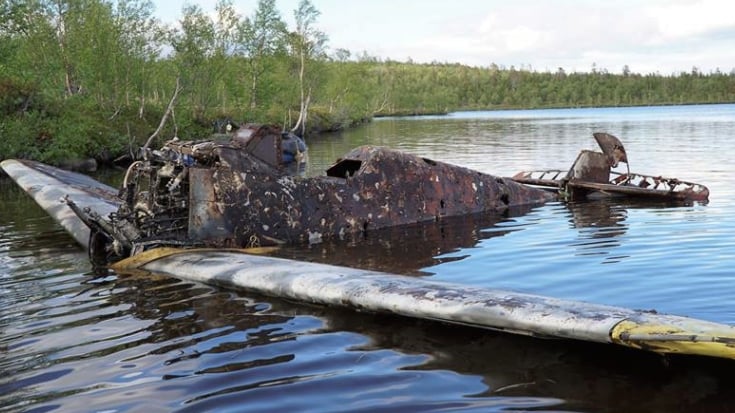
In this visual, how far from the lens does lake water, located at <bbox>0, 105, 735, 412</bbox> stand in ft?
16.7

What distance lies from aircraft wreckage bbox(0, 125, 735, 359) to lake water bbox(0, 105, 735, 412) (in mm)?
291

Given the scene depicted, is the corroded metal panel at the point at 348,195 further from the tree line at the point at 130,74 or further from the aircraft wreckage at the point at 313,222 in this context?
the tree line at the point at 130,74

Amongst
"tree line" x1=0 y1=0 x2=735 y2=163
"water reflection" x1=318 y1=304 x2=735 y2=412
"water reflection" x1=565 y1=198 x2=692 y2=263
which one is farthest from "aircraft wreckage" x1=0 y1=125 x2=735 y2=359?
"tree line" x1=0 y1=0 x2=735 y2=163

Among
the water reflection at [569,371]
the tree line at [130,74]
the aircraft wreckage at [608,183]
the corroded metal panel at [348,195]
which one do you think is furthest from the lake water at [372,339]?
the tree line at [130,74]

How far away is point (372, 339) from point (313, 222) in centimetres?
575

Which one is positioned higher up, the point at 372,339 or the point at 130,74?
the point at 130,74

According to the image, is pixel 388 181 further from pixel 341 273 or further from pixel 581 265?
pixel 341 273

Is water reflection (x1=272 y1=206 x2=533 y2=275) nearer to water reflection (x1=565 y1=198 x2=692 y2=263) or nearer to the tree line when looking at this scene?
water reflection (x1=565 y1=198 x2=692 y2=263)

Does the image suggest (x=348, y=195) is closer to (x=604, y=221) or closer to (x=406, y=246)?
(x=406, y=246)

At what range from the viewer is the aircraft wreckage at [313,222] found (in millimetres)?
5672

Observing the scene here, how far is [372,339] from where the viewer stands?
6.56 meters

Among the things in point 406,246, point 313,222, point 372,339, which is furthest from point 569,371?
point 313,222

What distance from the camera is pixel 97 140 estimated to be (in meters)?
38.0

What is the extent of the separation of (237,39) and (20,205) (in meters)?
42.3
